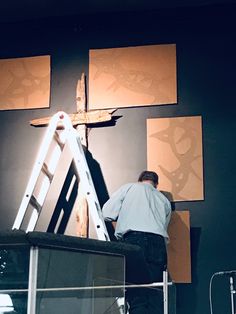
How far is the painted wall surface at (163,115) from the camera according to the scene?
4652mm

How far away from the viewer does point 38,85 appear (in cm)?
529

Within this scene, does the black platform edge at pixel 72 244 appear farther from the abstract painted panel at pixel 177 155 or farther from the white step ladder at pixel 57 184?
the abstract painted panel at pixel 177 155

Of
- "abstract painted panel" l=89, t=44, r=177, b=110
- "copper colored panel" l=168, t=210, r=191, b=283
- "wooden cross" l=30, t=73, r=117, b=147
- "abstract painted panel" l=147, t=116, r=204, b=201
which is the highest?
"abstract painted panel" l=89, t=44, r=177, b=110

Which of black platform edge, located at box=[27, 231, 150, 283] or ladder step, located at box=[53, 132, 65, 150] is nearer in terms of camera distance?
black platform edge, located at box=[27, 231, 150, 283]

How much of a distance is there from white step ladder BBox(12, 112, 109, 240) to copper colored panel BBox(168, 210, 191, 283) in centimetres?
59

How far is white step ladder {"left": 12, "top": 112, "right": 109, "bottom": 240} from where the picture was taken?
441 cm

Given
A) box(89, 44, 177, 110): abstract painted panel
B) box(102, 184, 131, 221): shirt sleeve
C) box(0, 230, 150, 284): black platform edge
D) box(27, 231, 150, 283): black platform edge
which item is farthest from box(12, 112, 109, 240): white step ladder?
box(0, 230, 150, 284): black platform edge

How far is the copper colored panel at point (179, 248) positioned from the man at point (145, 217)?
0.26 m

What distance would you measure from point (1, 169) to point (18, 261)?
2748 mm

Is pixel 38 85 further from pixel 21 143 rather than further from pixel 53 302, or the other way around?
pixel 53 302

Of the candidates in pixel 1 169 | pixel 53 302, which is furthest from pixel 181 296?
pixel 53 302

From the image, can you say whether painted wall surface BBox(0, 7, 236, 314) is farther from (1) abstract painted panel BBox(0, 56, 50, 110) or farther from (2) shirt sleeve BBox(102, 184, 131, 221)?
(2) shirt sleeve BBox(102, 184, 131, 221)

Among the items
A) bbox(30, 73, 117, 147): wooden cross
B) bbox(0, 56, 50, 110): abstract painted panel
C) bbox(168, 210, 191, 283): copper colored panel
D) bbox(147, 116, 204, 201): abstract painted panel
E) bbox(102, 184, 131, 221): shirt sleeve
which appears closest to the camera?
bbox(102, 184, 131, 221): shirt sleeve

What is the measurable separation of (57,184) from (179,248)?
1.10 m
